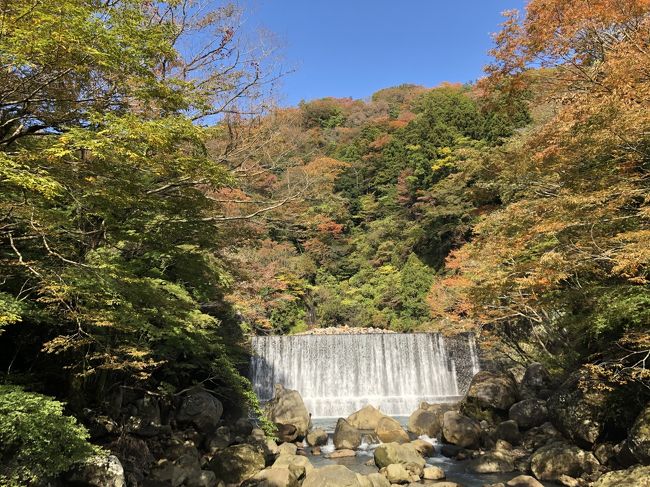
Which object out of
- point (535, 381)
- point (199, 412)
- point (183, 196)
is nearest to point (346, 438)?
point (199, 412)

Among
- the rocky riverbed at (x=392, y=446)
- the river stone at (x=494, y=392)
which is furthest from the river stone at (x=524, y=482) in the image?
the river stone at (x=494, y=392)

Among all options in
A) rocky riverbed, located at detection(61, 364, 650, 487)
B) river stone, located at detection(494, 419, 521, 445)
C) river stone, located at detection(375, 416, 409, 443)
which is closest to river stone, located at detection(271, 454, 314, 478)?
rocky riverbed, located at detection(61, 364, 650, 487)

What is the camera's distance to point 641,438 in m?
7.62

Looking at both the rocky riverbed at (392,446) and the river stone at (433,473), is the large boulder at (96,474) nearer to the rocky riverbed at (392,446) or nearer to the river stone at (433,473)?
the rocky riverbed at (392,446)

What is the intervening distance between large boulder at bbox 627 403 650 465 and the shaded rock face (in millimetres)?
1302

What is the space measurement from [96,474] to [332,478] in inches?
159

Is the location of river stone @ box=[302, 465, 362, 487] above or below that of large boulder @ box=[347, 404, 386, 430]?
above

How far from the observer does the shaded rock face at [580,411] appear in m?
9.30

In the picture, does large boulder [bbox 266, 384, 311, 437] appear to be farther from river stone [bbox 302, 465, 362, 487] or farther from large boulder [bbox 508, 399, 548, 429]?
large boulder [bbox 508, 399, 548, 429]

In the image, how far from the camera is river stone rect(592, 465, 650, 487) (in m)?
6.82


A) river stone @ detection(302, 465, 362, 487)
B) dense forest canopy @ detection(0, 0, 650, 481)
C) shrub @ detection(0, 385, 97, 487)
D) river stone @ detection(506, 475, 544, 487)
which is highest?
dense forest canopy @ detection(0, 0, 650, 481)

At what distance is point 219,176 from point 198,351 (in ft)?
14.4

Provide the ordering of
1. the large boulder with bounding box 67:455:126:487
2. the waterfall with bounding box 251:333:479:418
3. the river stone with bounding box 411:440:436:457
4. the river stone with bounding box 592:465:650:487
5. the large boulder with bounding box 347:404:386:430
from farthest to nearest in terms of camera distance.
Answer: the waterfall with bounding box 251:333:479:418
the large boulder with bounding box 347:404:386:430
the river stone with bounding box 411:440:436:457
the river stone with bounding box 592:465:650:487
the large boulder with bounding box 67:455:126:487

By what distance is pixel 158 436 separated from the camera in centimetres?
1045
